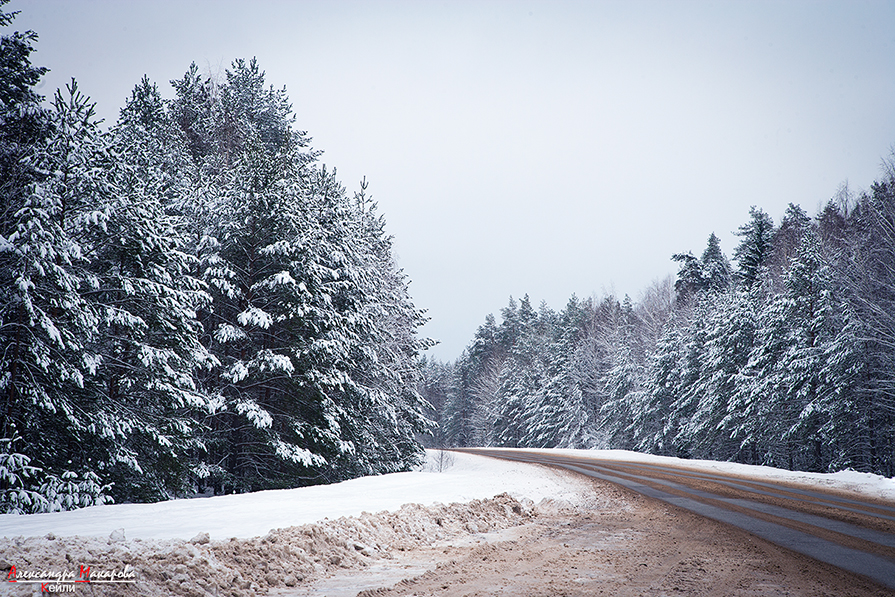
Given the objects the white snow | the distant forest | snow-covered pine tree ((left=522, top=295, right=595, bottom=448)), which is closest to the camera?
the white snow

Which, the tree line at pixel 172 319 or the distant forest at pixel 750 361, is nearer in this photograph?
the tree line at pixel 172 319

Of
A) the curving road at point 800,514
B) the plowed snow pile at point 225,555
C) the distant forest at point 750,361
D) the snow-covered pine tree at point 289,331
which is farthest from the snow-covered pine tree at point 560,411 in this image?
the plowed snow pile at point 225,555

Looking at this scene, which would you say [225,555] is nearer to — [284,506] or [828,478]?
[284,506]

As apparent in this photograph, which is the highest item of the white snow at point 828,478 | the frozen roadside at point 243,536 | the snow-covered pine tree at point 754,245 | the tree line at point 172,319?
the snow-covered pine tree at point 754,245

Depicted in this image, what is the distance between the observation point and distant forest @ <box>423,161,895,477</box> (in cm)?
2333

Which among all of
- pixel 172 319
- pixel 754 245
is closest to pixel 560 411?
pixel 754 245

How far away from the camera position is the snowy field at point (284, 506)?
606cm

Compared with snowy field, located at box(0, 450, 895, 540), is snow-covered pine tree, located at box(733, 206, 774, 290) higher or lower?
higher

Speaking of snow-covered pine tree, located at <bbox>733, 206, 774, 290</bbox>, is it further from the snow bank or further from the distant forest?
the snow bank

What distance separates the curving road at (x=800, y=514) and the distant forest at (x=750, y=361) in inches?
428

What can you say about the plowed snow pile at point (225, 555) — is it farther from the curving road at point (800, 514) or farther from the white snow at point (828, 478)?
the white snow at point (828, 478)

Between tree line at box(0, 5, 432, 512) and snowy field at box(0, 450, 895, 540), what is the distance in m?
4.16

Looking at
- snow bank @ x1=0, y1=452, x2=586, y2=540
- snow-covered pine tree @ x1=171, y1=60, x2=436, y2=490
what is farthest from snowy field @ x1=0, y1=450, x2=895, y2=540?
snow-covered pine tree @ x1=171, y1=60, x2=436, y2=490

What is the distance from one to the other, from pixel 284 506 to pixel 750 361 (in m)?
28.0
